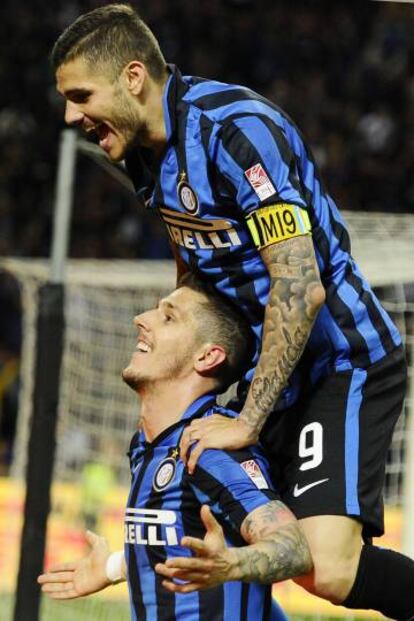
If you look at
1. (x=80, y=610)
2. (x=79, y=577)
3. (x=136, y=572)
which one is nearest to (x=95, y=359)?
(x=80, y=610)

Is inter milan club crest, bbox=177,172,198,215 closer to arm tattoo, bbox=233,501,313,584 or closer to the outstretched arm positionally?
the outstretched arm

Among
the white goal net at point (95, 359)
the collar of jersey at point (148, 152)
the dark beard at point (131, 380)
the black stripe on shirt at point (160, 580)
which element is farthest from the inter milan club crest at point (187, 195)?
the white goal net at point (95, 359)

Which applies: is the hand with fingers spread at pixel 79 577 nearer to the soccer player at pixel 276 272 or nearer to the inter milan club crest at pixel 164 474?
the inter milan club crest at pixel 164 474

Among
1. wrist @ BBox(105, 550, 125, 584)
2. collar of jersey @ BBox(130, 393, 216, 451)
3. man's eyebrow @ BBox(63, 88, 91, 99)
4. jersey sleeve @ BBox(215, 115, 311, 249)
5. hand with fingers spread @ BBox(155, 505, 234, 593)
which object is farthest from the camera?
wrist @ BBox(105, 550, 125, 584)

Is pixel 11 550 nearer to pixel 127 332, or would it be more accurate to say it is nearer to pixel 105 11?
pixel 127 332

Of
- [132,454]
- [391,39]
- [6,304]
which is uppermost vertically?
[391,39]

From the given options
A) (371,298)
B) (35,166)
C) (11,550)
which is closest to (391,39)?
(35,166)

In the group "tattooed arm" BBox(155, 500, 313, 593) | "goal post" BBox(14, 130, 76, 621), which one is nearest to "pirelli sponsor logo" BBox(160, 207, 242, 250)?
"tattooed arm" BBox(155, 500, 313, 593)

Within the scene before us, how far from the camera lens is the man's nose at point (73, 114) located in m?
3.95

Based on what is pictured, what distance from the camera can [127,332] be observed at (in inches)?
409

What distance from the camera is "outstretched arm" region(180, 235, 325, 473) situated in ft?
12.6

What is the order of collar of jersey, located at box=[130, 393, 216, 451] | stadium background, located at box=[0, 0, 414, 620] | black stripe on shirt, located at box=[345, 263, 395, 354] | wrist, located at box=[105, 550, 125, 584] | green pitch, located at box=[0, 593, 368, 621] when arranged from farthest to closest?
1. stadium background, located at box=[0, 0, 414, 620]
2. green pitch, located at box=[0, 593, 368, 621]
3. wrist, located at box=[105, 550, 125, 584]
4. black stripe on shirt, located at box=[345, 263, 395, 354]
5. collar of jersey, located at box=[130, 393, 216, 451]

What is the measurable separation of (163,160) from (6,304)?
10714 millimetres

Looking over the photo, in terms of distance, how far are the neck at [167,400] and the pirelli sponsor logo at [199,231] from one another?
404 millimetres
